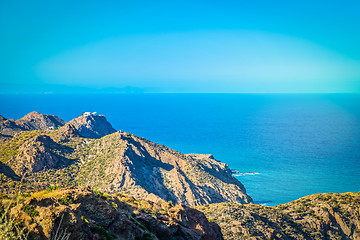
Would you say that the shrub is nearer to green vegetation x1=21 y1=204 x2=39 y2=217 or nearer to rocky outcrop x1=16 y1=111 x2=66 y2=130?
green vegetation x1=21 y1=204 x2=39 y2=217

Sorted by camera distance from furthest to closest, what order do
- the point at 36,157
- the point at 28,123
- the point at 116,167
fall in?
the point at 28,123 → the point at 116,167 → the point at 36,157

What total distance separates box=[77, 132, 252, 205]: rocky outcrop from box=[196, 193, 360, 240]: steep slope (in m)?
14.6

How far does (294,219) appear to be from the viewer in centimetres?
4128

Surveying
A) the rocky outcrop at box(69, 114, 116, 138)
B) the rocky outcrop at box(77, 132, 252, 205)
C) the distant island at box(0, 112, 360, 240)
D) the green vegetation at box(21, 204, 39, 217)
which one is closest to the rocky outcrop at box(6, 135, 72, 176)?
the distant island at box(0, 112, 360, 240)

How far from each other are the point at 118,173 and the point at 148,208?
3130 centimetres

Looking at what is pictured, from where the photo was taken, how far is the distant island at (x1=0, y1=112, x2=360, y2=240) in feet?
51.9

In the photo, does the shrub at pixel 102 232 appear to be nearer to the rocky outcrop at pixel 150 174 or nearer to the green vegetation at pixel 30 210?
the green vegetation at pixel 30 210

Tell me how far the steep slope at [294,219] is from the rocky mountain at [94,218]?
10589 millimetres

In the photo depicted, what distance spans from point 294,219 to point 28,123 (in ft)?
327

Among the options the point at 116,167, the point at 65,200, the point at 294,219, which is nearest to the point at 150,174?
the point at 116,167

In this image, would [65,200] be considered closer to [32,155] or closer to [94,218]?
[94,218]

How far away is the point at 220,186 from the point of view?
66.2m

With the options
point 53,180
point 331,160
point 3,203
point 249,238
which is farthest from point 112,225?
point 331,160

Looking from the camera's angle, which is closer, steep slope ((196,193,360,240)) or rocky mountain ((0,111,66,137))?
steep slope ((196,193,360,240))
